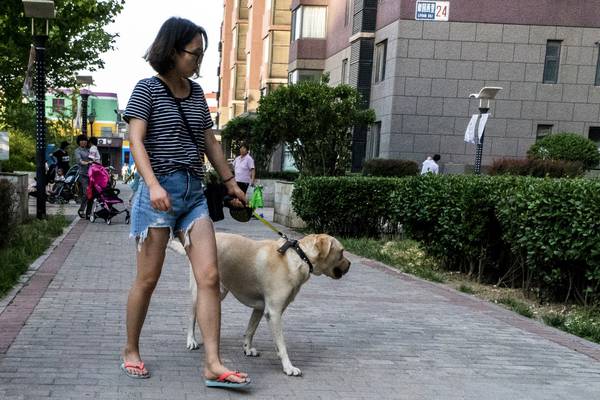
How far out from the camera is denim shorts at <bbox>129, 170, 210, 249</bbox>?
353 cm

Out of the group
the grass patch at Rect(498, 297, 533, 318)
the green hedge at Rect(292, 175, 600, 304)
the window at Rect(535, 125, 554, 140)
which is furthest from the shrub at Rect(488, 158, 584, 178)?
the grass patch at Rect(498, 297, 533, 318)

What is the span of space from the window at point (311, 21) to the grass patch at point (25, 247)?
65.7 feet

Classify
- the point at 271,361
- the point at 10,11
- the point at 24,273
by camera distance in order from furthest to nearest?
1. the point at 10,11
2. the point at 24,273
3. the point at 271,361

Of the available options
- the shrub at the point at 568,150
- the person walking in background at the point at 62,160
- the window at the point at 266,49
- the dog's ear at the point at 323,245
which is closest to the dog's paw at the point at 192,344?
the dog's ear at the point at 323,245

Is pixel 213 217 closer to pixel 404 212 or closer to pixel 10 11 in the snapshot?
pixel 404 212

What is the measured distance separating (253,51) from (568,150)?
27.5m

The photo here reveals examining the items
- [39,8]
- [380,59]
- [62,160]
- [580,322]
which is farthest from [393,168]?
[580,322]

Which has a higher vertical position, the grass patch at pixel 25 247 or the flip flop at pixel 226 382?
the flip flop at pixel 226 382

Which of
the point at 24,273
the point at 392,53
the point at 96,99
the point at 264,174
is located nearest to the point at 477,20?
the point at 392,53

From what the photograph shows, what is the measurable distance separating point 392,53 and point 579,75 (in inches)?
248

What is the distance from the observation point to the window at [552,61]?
21.2 meters

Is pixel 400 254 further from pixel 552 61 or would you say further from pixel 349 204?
pixel 552 61

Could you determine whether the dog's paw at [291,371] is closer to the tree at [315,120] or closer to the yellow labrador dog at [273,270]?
the yellow labrador dog at [273,270]

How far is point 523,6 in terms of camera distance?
2078 centimetres
